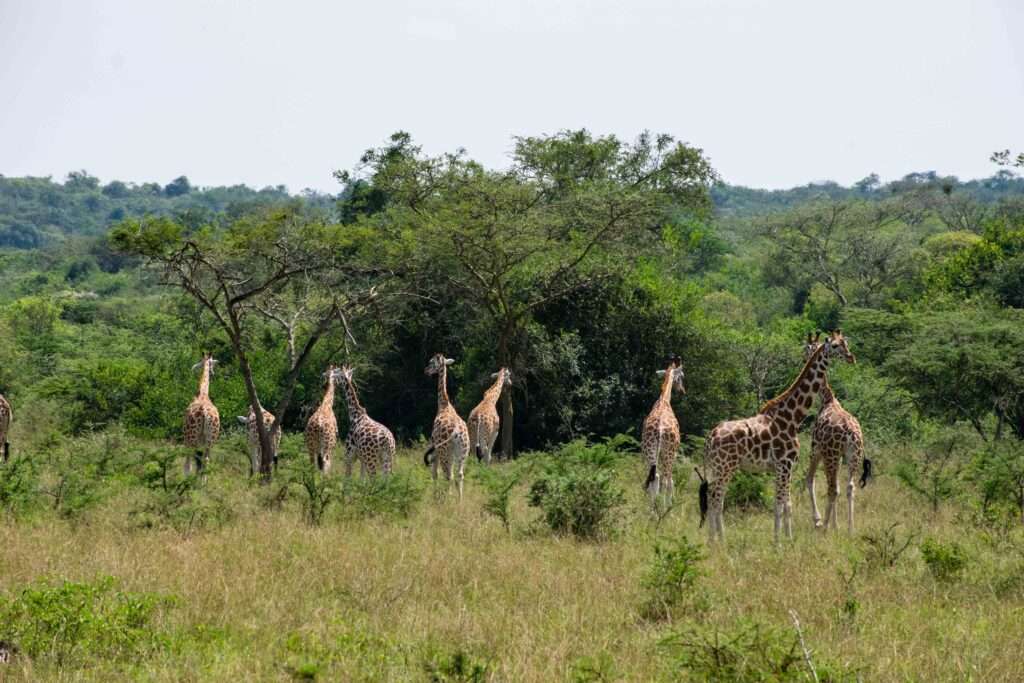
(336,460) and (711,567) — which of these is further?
(336,460)

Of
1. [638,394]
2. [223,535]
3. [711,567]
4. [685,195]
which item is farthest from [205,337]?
[711,567]

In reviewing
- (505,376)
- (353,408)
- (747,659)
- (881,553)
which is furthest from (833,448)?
(505,376)

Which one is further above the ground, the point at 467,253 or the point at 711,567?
the point at 467,253

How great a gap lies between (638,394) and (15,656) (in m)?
16.0

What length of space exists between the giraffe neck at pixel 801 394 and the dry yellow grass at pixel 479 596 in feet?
4.02

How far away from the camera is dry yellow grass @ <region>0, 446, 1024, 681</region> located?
6602mm

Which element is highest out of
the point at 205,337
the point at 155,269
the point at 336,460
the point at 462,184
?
the point at 462,184

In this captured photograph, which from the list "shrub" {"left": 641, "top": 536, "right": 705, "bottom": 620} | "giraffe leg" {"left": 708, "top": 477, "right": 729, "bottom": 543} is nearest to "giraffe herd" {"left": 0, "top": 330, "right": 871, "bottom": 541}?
"giraffe leg" {"left": 708, "top": 477, "right": 729, "bottom": 543}

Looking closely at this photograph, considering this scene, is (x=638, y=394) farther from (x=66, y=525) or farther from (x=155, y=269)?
(x=66, y=525)

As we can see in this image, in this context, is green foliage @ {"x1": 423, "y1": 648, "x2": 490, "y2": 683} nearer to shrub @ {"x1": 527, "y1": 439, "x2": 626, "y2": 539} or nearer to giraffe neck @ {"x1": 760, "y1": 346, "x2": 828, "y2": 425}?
shrub @ {"x1": 527, "y1": 439, "x2": 626, "y2": 539}

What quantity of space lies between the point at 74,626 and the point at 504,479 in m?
6.51

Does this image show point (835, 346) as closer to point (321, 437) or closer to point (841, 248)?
point (321, 437)

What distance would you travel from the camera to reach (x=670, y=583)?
8.06m

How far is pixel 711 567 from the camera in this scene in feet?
31.6
